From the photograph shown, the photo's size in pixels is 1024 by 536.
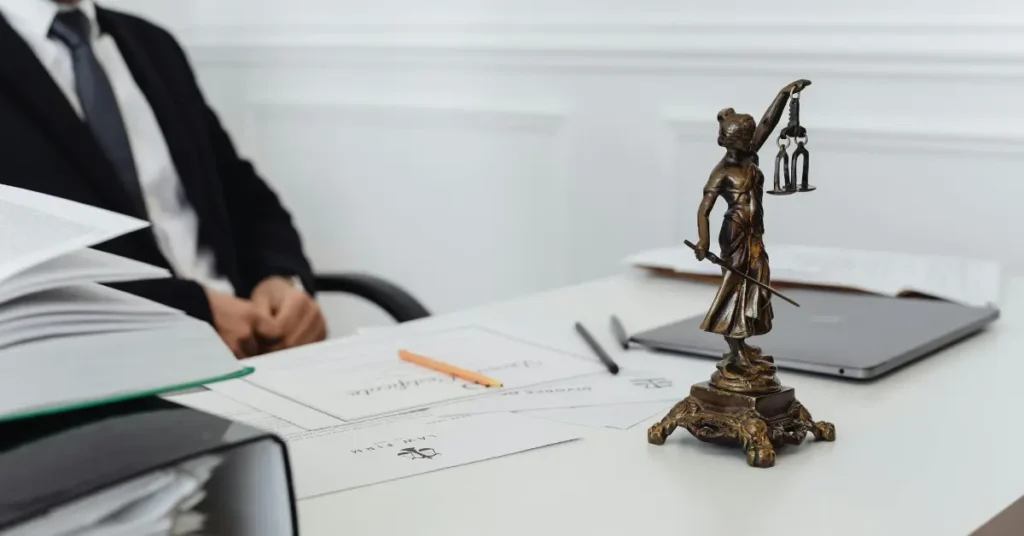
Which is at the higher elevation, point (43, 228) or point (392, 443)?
point (43, 228)

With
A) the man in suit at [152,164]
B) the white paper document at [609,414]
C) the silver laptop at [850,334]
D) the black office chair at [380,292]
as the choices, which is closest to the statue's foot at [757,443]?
the white paper document at [609,414]

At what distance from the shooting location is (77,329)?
0.63 metres

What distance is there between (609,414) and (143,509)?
433 mm

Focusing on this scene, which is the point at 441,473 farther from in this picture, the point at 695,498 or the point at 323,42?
the point at 323,42

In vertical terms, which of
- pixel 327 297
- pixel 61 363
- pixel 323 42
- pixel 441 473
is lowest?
pixel 327 297

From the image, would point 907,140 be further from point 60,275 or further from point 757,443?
point 60,275

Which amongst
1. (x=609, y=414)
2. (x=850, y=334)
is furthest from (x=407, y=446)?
(x=850, y=334)

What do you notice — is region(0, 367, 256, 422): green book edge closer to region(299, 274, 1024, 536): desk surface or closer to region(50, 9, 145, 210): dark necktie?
region(299, 274, 1024, 536): desk surface

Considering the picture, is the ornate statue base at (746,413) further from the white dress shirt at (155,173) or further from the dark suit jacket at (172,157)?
the white dress shirt at (155,173)

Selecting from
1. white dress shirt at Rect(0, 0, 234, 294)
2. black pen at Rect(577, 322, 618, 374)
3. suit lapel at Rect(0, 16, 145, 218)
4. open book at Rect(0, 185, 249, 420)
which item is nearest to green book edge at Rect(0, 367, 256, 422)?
open book at Rect(0, 185, 249, 420)

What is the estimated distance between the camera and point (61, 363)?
59 cm

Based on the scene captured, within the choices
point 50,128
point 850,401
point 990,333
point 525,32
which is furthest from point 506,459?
point 525,32

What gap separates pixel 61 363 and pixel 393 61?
182 cm

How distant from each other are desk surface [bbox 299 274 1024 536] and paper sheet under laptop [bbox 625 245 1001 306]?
1.05 ft
